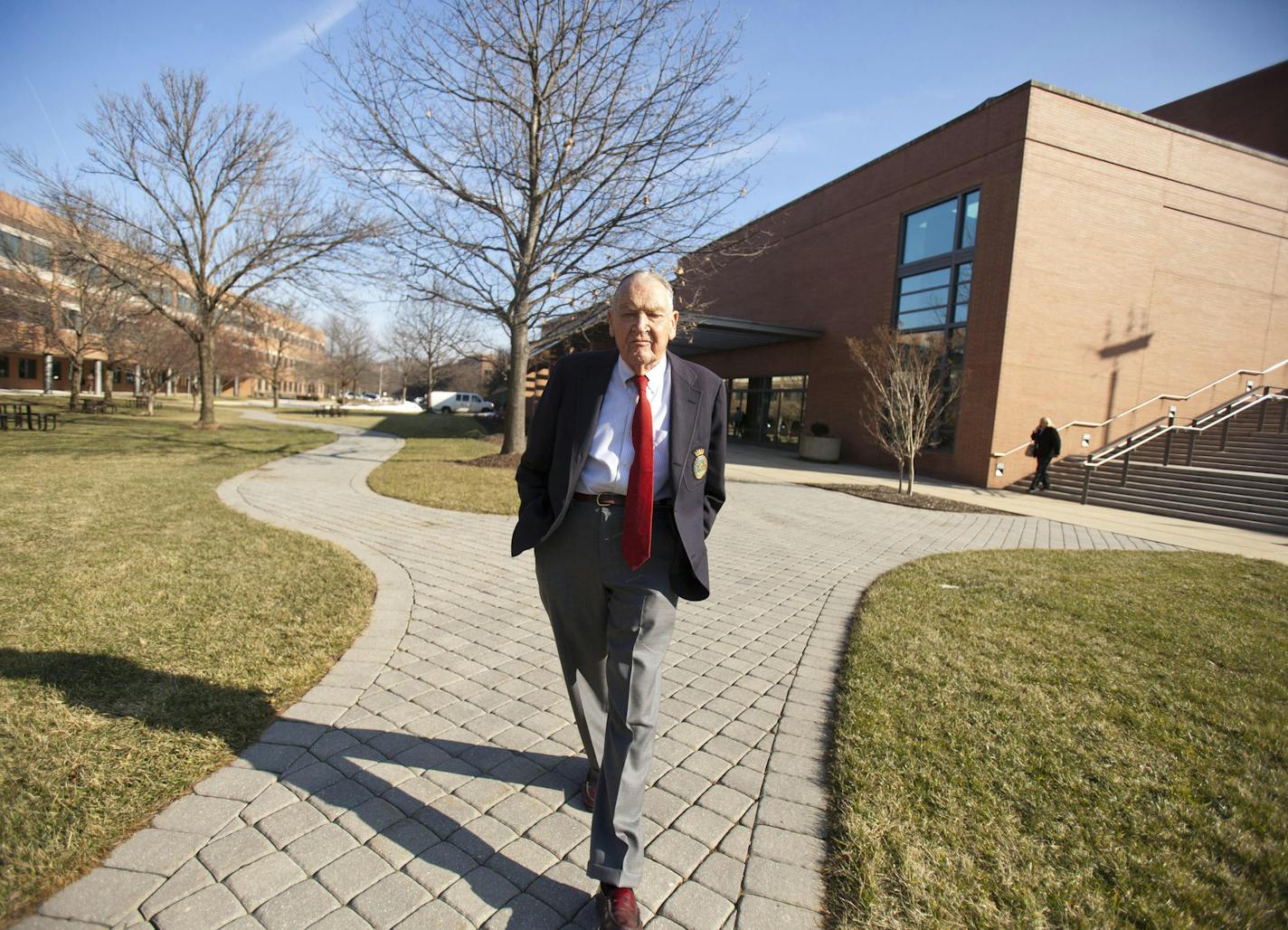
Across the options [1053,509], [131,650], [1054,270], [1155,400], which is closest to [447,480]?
[131,650]

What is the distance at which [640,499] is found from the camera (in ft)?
6.50

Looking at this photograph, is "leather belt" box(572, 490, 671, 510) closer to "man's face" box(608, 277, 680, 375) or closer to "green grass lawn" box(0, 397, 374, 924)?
"man's face" box(608, 277, 680, 375)

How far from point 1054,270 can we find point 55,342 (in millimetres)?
37094

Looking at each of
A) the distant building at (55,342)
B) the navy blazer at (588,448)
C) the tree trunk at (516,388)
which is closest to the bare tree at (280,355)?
the distant building at (55,342)

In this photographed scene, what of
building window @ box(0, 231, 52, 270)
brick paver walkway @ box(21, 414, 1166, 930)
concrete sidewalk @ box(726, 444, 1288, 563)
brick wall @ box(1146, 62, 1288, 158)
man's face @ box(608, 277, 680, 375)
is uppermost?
brick wall @ box(1146, 62, 1288, 158)

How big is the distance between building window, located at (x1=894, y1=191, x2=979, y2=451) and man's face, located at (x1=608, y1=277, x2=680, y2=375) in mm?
A: 14472

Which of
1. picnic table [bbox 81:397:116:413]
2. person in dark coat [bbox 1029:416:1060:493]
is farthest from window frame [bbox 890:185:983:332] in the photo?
picnic table [bbox 81:397:116:413]

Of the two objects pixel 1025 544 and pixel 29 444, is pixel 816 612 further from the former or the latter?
pixel 29 444

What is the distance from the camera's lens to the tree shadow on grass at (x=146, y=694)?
2781 mm

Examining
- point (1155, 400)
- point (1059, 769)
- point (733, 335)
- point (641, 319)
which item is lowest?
point (1059, 769)

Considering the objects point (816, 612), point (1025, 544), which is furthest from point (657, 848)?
point (1025, 544)

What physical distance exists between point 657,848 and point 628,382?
167 centimetres

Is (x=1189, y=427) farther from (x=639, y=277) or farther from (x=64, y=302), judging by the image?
(x=64, y=302)

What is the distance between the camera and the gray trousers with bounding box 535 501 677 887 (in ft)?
6.36
